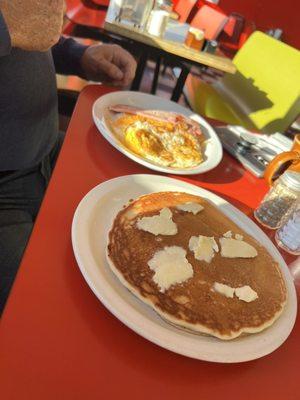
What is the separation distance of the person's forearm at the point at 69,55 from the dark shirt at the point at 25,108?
1.02 ft

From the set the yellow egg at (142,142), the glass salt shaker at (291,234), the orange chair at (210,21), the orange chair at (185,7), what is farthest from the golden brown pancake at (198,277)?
the orange chair at (185,7)

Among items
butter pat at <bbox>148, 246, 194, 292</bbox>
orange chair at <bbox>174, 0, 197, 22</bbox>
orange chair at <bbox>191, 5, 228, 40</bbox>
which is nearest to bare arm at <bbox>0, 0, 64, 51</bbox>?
butter pat at <bbox>148, 246, 194, 292</bbox>

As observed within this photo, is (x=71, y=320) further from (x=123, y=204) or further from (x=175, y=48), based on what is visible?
(x=175, y=48)

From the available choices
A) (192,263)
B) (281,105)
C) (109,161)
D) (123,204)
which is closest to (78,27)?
(281,105)

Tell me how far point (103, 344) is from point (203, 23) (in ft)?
14.2

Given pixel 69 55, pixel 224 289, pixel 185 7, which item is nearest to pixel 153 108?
pixel 69 55

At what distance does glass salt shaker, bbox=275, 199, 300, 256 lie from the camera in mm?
834

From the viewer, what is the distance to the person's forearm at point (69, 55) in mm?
1419

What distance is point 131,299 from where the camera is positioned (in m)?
0.59

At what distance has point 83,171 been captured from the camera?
867mm

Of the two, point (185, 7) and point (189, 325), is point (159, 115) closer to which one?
point (189, 325)

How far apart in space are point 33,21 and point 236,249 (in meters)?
0.59

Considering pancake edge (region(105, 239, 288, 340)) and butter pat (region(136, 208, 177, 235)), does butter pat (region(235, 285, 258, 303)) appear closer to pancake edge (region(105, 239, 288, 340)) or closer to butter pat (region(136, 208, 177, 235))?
pancake edge (region(105, 239, 288, 340))

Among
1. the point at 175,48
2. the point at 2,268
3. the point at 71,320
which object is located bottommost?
the point at 2,268
